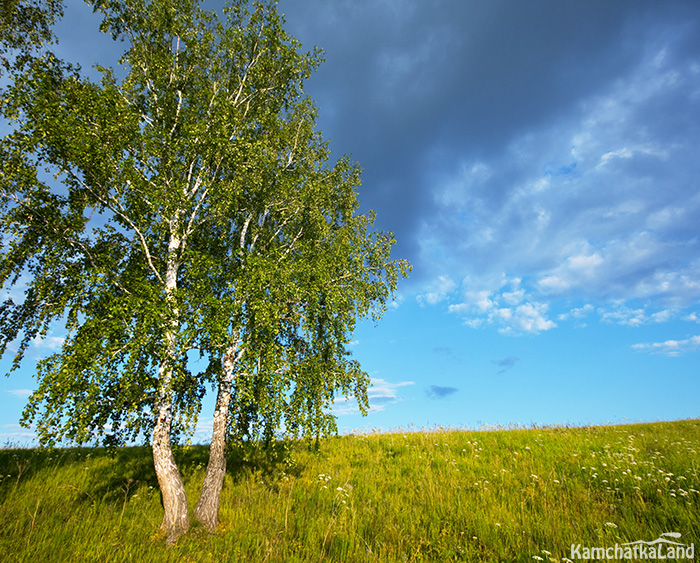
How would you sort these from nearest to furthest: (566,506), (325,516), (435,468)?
(566,506)
(325,516)
(435,468)

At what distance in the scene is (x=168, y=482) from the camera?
10.2m

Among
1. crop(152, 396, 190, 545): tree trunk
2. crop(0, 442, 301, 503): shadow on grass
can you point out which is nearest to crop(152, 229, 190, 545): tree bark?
crop(152, 396, 190, 545): tree trunk

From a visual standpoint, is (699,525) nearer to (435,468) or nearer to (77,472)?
(435,468)

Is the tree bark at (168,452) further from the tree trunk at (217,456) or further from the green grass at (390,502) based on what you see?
A: the tree trunk at (217,456)

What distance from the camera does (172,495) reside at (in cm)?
1015

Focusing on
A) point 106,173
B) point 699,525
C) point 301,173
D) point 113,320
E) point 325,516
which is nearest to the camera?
point 699,525

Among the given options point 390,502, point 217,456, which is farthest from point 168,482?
point 390,502

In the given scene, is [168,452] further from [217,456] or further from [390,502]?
[390,502]

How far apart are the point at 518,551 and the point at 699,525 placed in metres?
3.37

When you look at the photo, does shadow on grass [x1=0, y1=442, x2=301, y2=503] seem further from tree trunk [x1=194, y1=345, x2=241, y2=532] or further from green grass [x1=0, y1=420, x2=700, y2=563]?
tree trunk [x1=194, y1=345, x2=241, y2=532]

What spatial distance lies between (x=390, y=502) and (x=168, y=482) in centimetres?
637

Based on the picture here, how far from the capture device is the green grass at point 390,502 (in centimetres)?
721

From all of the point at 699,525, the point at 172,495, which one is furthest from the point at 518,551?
the point at 172,495

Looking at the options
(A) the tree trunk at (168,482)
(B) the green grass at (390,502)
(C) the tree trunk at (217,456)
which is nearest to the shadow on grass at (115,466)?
(B) the green grass at (390,502)
